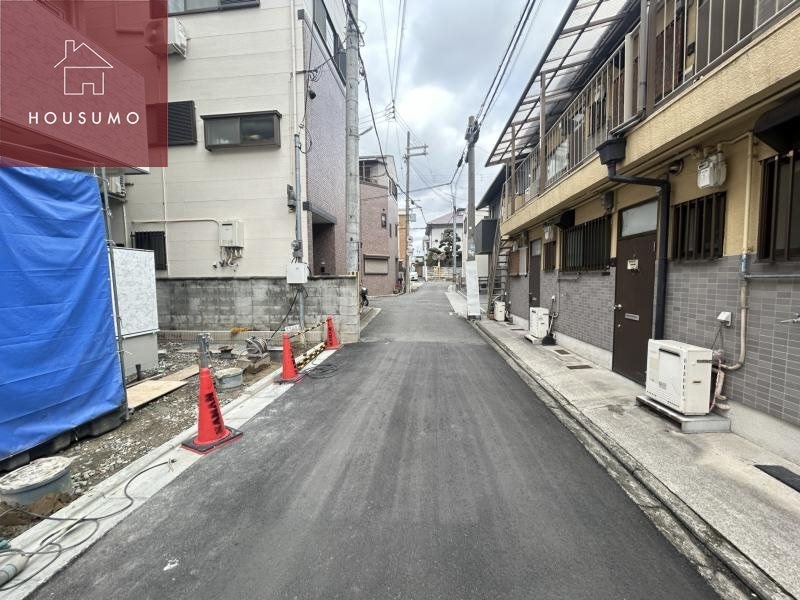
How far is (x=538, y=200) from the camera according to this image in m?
8.03

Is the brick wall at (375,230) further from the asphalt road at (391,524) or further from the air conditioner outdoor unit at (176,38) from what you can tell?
the asphalt road at (391,524)

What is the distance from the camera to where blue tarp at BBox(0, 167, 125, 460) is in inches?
119

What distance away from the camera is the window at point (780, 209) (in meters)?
3.01

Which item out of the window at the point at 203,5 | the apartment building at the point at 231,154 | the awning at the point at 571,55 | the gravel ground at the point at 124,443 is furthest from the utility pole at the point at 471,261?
the gravel ground at the point at 124,443

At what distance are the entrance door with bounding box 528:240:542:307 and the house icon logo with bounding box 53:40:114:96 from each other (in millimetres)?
10446

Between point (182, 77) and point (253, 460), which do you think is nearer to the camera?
point (253, 460)

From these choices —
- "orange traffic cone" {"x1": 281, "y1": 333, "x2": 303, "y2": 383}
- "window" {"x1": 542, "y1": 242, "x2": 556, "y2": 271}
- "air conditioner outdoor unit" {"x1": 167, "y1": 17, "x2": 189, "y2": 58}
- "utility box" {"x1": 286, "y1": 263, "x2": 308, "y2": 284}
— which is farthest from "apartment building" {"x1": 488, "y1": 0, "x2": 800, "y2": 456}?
"air conditioner outdoor unit" {"x1": 167, "y1": 17, "x2": 189, "y2": 58}

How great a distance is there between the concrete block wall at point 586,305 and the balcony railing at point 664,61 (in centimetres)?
220

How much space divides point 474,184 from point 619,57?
755 centimetres

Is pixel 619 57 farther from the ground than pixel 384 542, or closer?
farther from the ground

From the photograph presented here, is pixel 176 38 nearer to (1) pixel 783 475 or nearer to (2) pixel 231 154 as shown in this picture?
(2) pixel 231 154

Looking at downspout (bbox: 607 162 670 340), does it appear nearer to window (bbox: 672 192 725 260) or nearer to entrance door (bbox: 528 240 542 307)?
window (bbox: 672 192 725 260)

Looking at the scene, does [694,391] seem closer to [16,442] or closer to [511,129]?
[16,442]

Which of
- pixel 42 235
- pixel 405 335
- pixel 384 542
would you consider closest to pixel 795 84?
pixel 384 542
